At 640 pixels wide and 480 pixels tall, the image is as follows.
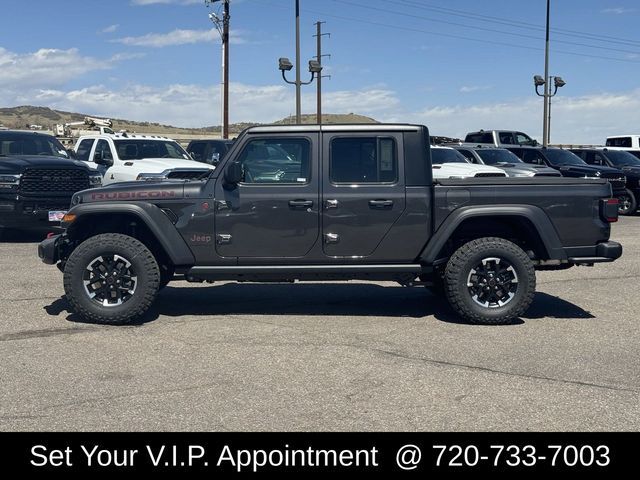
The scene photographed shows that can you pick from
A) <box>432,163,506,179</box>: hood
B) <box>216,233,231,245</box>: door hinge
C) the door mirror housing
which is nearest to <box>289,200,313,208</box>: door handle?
<box>216,233,231,245</box>: door hinge

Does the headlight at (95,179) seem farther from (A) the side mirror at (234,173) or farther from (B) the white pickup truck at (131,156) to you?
(A) the side mirror at (234,173)

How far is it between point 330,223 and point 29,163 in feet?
23.8

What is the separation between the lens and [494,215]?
23.9ft

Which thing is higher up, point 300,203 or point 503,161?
point 503,161

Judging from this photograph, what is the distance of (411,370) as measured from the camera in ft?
19.5

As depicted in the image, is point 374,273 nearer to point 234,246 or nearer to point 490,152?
point 234,246

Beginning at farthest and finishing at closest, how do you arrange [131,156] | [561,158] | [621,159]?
[621,159] < [561,158] < [131,156]

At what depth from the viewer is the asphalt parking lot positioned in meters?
4.89

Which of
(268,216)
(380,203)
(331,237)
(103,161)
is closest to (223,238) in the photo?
(268,216)

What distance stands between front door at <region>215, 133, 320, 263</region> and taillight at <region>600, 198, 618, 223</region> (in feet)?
8.91

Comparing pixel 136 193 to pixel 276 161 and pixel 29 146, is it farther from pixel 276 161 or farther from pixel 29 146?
pixel 29 146

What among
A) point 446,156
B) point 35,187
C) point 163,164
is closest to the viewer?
point 35,187

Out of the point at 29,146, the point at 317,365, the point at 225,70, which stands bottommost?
the point at 317,365

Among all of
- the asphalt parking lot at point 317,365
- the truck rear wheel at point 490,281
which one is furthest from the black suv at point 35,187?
the truck rear wheel at point 490,281
